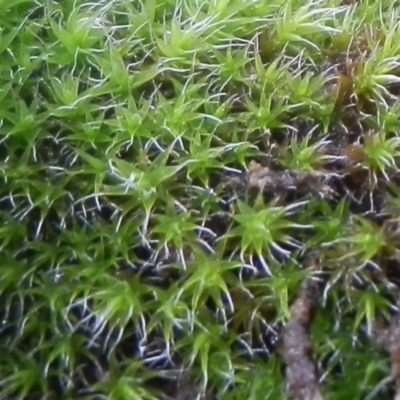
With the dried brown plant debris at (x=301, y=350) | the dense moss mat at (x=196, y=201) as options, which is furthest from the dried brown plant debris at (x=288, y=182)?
the dried brown plant debris at (x=301, y=350)

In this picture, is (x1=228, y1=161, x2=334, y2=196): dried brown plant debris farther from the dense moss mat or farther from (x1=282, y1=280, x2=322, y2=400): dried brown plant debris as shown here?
→ (x1=282, y1=280, x2=322, y2=400): dried brown plant debris

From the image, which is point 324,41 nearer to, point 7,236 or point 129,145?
point 129,145

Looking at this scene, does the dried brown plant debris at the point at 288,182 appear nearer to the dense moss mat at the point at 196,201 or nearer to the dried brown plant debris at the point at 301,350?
the dense moss mat at the point at 196,201

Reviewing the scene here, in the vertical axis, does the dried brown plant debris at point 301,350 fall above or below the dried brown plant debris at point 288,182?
below

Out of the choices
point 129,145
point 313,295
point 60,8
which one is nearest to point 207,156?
point 129,145

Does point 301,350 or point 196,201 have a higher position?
point 196,201

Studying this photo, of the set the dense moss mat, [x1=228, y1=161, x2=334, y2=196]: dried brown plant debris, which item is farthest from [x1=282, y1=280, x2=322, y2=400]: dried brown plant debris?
[x1=228, y1=161, x2=334, y2=196]: dried brown plant debris
